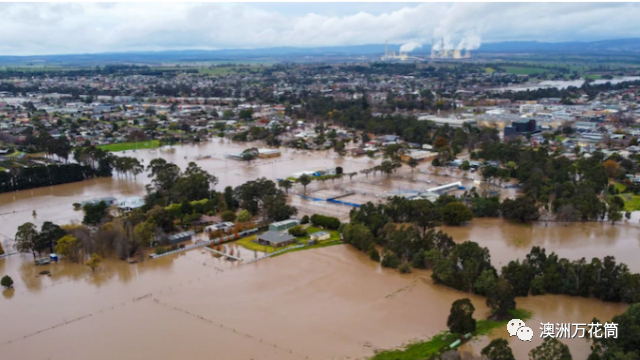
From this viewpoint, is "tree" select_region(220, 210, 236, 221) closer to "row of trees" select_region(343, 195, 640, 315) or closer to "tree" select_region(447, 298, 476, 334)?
"row of trees" select_region(343, 195, 640, 315)

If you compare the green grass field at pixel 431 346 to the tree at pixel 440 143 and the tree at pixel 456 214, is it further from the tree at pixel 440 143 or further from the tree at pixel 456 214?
the tree at pixel 440 143

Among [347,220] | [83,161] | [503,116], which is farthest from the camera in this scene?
[503,116]

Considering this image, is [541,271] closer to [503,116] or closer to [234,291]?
[234,291]

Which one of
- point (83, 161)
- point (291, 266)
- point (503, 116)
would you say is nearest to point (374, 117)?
point (503, 116)

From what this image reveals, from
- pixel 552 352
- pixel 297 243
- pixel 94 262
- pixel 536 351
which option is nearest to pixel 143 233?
pixel 94 262

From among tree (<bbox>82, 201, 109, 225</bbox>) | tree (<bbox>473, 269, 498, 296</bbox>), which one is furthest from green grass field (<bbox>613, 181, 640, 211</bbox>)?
tree (<bbox>82, 201, 109, 225</bbox>)

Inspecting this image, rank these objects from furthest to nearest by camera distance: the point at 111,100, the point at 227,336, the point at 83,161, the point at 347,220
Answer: the point at 111,100 → the point at 83,161 → the point at 347,220 → the point at 227,336
